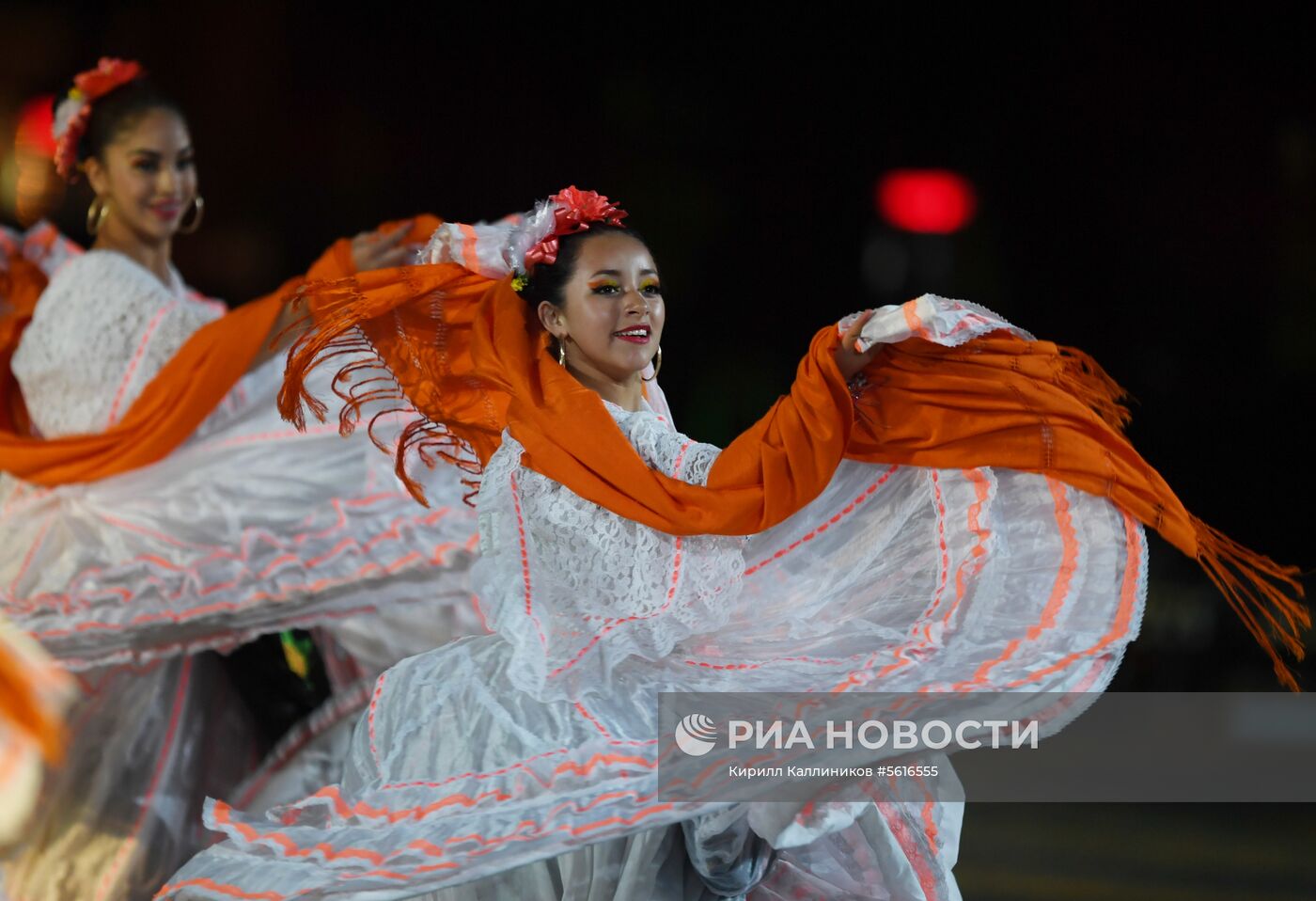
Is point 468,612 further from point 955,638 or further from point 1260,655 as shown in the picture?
point 1260,655

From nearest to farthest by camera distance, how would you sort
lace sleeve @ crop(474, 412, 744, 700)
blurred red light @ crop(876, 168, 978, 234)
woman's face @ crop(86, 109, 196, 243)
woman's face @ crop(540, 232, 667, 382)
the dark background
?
lace sleeve @ crop(474, 412, 744, 700) → woman's face @ crop(540, 232, 667, 382) → woman's face @ crop(86, 109, 196, 243) → the dark background → blurred red light @ crop(876, 168, 978, 234)

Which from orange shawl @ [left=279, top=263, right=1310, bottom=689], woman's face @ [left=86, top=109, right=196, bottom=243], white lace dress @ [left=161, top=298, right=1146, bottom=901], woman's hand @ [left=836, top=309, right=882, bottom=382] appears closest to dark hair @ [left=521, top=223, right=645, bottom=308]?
orange shawl @ [left=279, top=263, right=1310, bottom=689]

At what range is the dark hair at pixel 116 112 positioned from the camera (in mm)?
4172

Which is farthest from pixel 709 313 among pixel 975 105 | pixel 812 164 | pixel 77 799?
pixel 77 799

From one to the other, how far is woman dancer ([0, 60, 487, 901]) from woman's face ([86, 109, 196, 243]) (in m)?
0.14

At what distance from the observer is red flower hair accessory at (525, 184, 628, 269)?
2791 mm

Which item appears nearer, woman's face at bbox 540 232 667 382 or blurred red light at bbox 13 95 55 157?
woman's face at bbox 540 232 667 382

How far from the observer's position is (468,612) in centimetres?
388

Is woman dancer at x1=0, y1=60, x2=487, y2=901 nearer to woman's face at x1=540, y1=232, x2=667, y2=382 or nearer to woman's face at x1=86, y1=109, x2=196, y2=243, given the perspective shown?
woman's face at x1=86, y1=109, x2=196, y2=243

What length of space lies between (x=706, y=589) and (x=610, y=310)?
1.55 ft

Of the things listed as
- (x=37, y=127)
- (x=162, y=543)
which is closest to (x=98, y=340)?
(x=162, y=543)

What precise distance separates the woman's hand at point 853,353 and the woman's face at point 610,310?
32 cm

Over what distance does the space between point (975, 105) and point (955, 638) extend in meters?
2.44

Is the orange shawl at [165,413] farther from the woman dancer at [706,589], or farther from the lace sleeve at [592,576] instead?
the lace sleeve at [592,576]
